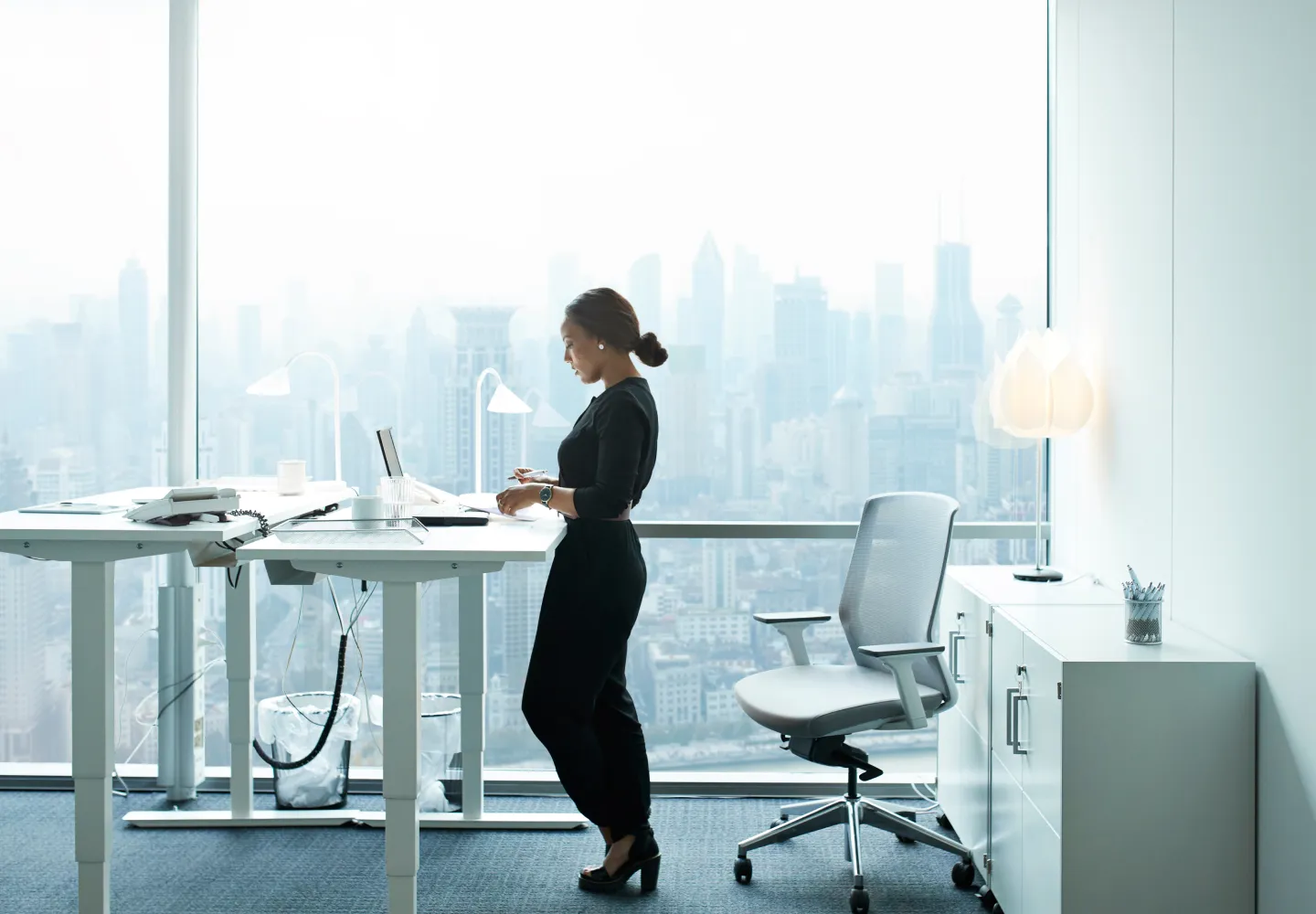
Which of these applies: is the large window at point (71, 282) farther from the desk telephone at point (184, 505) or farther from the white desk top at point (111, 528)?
the desk telephone at point (184, 505)

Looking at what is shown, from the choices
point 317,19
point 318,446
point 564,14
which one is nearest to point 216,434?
point 318,446

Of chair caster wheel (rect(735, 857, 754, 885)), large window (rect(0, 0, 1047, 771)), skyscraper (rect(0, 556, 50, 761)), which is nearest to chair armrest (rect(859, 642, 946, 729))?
chair caster wheel (rect(735, 857, 754, 885))

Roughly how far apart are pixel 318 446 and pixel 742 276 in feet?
5.31

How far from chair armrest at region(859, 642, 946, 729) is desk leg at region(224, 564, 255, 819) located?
2010 mm

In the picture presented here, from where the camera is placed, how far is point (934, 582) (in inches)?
119

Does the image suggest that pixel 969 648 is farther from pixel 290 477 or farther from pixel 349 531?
pixel 290 477

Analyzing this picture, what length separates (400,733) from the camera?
8.23ft

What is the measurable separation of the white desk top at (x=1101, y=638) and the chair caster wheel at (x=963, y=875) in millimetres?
759

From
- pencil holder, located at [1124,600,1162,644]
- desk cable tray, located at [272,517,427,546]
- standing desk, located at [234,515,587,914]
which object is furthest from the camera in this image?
desk cable tray, located at [272,517,427,546]

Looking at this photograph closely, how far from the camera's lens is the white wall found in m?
2.03

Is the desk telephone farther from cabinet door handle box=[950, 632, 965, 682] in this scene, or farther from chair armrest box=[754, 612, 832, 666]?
cabinet door handle box=[950, 632, 965, 682]

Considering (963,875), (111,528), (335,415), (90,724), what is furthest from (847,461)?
(90,724)

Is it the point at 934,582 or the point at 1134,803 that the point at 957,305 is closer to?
the point at 934,582

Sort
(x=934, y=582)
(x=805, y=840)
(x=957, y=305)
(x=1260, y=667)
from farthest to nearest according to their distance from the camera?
(x=957, y=305)
(x=805, y=840)
(x=934, y=582)
(x=1260, y=667)
